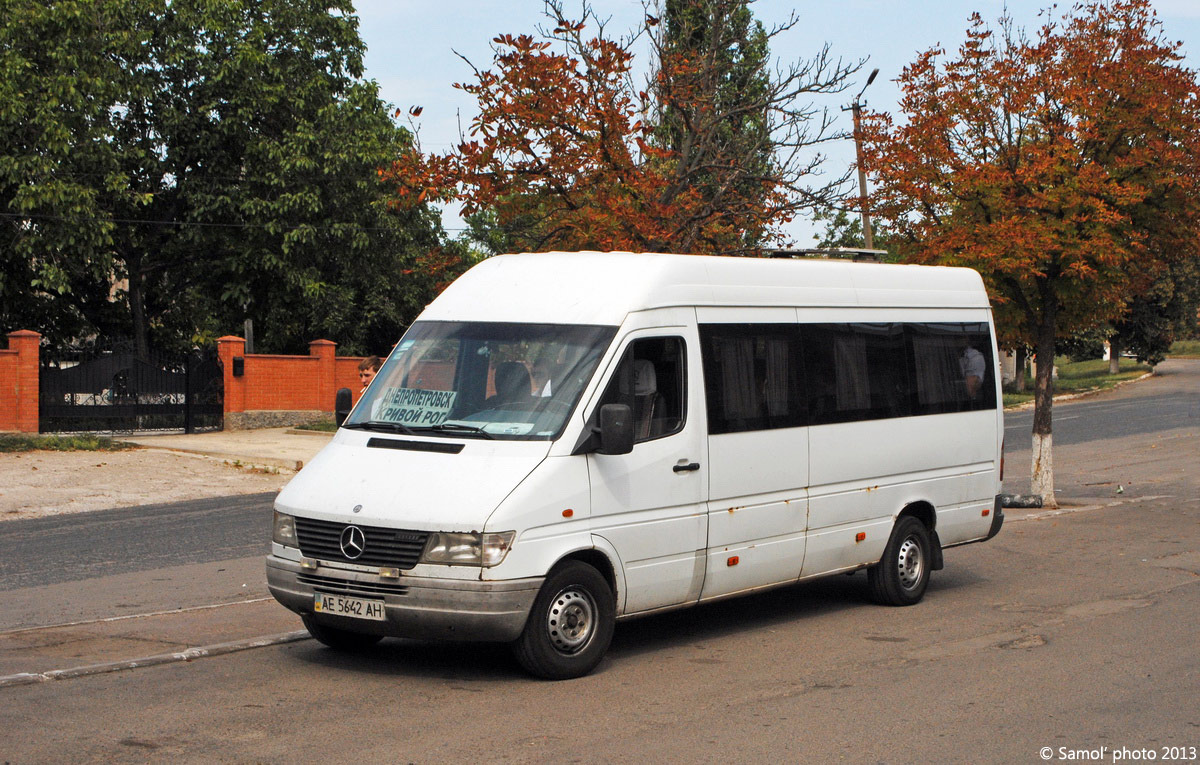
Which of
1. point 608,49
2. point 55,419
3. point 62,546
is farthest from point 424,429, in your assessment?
point 55,419

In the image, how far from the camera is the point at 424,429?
25.9ft

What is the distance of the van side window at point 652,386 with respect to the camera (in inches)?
316

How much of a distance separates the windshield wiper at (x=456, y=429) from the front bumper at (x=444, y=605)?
3.14ft

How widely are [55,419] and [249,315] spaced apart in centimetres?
973

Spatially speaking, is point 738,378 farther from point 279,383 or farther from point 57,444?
point 279,383

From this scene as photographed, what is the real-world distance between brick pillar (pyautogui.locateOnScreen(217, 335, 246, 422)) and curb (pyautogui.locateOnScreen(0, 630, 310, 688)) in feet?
79.1

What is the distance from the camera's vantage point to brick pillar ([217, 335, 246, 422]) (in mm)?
31875

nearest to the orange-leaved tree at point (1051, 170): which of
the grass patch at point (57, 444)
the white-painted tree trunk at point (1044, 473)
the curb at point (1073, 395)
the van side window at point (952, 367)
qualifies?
the white-painted tree trunk at point (1044, 473)

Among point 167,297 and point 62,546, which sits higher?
point 167,297

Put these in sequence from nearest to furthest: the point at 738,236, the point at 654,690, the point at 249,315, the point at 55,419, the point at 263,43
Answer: the point at 654,690
the point at 738,236
the point at 55,419
the point at 263,43
the point at 249,315

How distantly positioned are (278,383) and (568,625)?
26.7 m

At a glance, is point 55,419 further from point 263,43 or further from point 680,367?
point 680,367

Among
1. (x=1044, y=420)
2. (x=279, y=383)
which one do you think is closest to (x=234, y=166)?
(x=279, y=383)

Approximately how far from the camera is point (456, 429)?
7.78 metres
